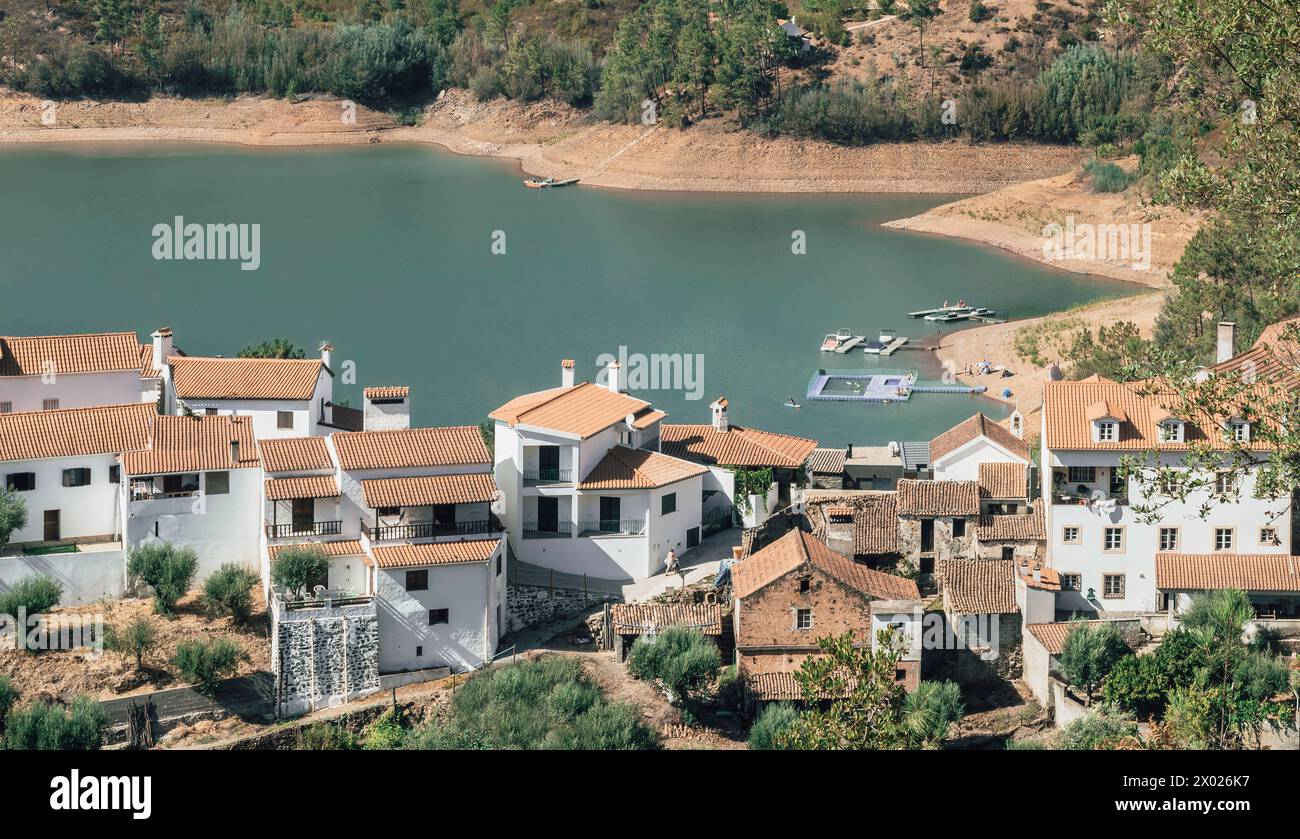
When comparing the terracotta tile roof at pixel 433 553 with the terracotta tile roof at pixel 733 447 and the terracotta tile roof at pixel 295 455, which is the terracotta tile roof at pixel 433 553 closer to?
the terracotta tile roof at pixel 295 455

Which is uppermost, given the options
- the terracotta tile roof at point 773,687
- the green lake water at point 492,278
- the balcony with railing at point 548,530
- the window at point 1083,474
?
the window at point 1083,474

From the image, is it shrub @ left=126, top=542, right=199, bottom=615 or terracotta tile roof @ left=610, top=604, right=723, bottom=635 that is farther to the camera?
shrub @ left=126, top=542, right=199, bottom=615

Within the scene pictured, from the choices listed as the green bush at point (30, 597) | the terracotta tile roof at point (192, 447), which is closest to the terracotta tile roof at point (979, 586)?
the terracotta tile roof at point (192, 447)

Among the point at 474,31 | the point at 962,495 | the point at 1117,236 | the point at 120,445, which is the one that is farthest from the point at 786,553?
the point at 474,31

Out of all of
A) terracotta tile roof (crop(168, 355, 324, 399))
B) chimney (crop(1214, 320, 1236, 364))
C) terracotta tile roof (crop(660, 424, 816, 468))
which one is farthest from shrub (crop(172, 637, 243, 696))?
chimney (crop(1214, 320, 1236, 364))

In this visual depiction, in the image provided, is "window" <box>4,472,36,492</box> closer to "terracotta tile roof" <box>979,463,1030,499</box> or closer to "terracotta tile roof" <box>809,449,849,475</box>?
"terracotta tile roof" <box>809,449,849,475</box>
